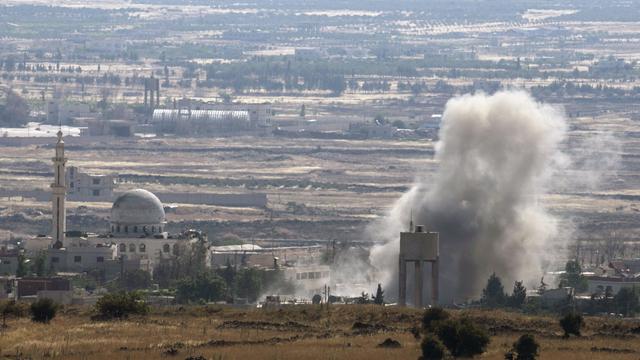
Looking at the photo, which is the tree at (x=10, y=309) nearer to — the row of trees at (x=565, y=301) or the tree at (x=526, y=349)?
the tree at (x=526, y=349)

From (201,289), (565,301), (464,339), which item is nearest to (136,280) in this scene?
(201,289)

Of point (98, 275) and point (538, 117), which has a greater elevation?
point (538, 117)

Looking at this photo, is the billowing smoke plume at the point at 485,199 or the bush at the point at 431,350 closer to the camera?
the bush at the point at 431,350

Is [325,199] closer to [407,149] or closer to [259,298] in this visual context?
[407,149]

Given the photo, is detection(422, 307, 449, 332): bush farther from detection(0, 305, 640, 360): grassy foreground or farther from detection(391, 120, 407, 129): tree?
detection(391, 120, 407, 129): tree

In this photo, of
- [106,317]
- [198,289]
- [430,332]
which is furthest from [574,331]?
[198,289]

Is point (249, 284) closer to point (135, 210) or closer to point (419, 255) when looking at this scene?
point (419, 255)

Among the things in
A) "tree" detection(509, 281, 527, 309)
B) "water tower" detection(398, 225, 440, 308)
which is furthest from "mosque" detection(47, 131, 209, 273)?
"tree" detection(509, 281, 527, 309)

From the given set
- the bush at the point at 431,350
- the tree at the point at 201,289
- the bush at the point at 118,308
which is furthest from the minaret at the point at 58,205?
the bush at the point at 431,350
